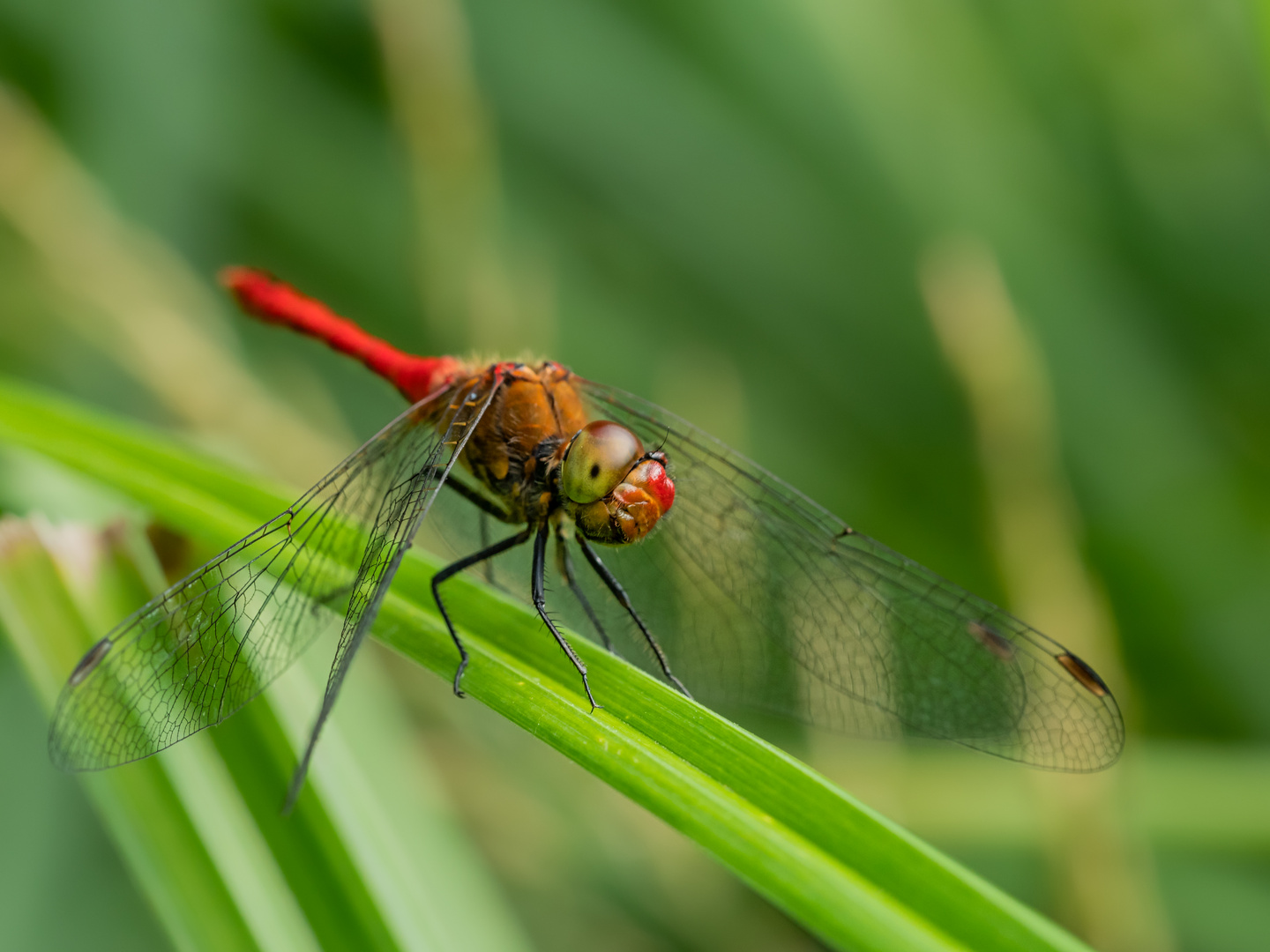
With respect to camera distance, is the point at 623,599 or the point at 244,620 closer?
the point at 244,620

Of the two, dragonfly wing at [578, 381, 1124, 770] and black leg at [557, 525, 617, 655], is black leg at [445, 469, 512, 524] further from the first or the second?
dragonfly wing at [578, 381, 1124, 770]

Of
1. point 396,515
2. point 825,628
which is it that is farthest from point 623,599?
point 396,515

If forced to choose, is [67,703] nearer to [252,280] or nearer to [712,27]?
[252,280]

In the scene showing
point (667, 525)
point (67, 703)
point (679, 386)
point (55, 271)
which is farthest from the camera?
point (679, 386)

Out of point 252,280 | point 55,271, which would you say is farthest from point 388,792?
point 55,271

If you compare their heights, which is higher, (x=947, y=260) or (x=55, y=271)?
(x=55, y=271)

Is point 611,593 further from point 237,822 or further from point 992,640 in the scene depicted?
point 237,822
